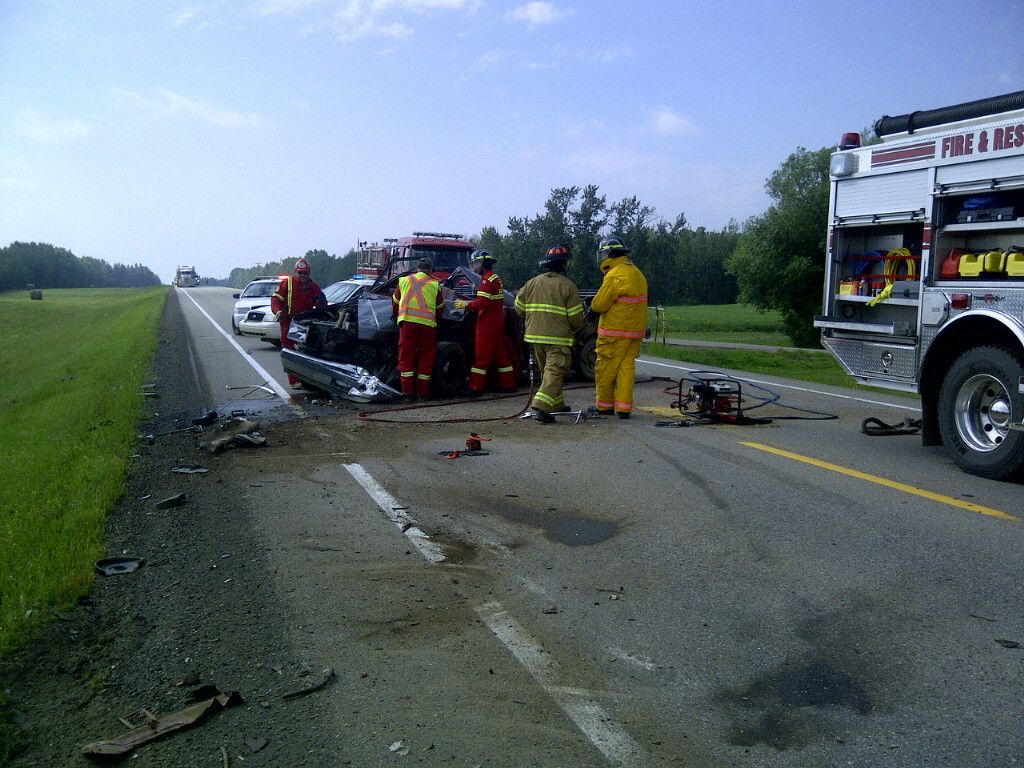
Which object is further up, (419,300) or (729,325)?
(419,300)

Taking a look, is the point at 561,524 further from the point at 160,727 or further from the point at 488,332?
the point at 488,332

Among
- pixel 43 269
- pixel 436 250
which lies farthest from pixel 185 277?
pixel 436 250

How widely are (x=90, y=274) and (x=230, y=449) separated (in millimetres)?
155268

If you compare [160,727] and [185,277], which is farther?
[185,277]

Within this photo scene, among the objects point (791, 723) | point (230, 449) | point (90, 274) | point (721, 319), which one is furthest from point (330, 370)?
point (90, 274)

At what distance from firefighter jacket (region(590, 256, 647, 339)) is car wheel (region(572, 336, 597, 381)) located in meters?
3.30

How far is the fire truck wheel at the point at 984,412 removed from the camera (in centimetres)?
693

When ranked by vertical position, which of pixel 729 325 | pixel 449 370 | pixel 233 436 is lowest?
pixel 729 325

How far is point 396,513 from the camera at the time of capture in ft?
20.5

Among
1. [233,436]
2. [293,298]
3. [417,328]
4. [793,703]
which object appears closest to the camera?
[793,703]

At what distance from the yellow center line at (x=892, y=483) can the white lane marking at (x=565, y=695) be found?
12.1ft

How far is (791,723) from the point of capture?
3350mm

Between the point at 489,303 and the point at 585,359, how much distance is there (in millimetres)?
2468

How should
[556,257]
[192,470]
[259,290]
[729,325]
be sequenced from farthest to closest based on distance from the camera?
[729,325] < [259,290] < [556,257] < [192,470]
